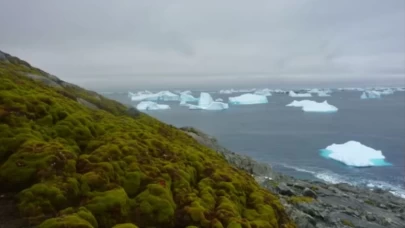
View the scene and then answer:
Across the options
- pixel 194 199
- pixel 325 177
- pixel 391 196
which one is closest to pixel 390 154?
pixel 325 177

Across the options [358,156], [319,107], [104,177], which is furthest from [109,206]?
[319,107]

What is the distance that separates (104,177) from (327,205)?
1812cm

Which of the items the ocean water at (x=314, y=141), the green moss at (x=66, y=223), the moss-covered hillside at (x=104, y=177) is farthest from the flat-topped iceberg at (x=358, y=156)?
the green moss at (x=66, y=223)

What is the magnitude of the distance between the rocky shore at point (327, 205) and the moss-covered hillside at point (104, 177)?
426cm

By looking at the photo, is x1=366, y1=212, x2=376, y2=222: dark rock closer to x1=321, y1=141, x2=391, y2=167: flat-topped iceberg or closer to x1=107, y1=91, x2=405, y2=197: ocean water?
x1=107, y1=91, x2=405, y2=197: ocean water

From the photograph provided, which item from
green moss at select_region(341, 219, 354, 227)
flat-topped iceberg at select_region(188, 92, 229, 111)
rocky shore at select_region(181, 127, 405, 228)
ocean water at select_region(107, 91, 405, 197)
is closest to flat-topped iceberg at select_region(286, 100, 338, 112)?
ocean water at select_region(107, 91, 405, 197)

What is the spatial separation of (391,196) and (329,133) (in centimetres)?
5226

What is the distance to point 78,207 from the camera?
9477 mm

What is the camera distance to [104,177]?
10875 millimetres

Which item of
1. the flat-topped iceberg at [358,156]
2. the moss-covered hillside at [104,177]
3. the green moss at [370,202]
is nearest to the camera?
the moss-covered hillside at [104,177]

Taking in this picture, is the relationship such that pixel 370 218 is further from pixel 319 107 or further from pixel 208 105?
pixel 208 105

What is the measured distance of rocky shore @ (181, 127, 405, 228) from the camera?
17.9 m

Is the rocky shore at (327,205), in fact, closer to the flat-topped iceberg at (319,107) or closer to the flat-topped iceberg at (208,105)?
the flat-topped iceberg at (319,107)

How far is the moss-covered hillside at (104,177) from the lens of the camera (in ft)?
31.5
